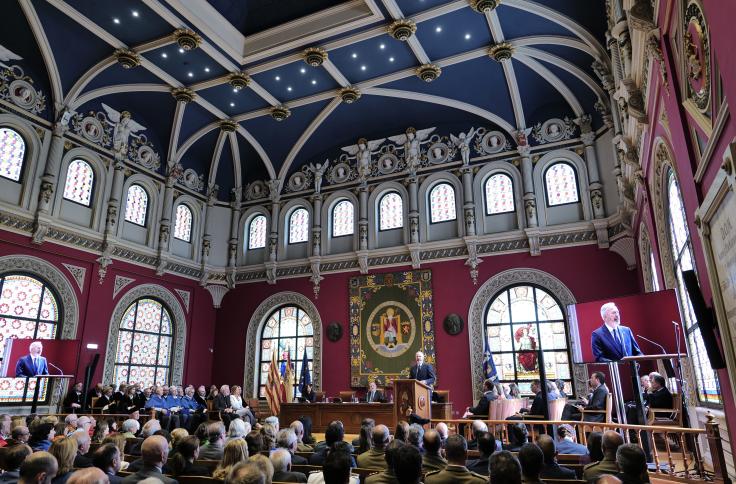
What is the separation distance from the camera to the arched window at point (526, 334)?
11633 millimetres

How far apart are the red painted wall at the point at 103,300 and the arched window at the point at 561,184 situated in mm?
10160

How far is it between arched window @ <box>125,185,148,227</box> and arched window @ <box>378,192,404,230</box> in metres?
6.44

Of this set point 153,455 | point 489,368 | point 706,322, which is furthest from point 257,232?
point 706,322

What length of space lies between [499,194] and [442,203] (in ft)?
4.96

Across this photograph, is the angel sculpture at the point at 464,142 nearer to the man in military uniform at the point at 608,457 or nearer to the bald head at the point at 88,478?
A: the man in military uniform at the point at 608,457

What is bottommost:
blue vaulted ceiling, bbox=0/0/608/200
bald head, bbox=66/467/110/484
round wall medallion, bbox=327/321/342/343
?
bald head, bbox=66/467/110/484

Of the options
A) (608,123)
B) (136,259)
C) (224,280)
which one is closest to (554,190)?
(608,123)

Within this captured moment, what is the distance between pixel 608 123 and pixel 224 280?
11.3m

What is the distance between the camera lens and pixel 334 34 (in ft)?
36.3

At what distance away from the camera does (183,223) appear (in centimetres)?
1514

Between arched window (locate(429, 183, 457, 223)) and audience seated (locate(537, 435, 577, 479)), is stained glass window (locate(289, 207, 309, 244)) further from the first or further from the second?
audience seated (locate(537, 435, 577, 479))

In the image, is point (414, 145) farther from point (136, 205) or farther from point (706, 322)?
point (706, 322)

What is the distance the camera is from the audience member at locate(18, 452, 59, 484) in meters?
2.86

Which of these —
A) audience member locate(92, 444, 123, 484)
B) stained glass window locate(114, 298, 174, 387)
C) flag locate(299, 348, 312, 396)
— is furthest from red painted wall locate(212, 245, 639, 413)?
audience member locate(92, 444, 123, 484)
